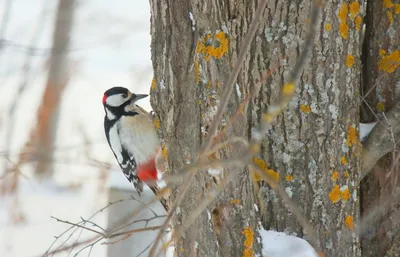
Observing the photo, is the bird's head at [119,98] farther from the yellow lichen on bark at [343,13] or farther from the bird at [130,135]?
the yellow lichen on bark at [343,13]

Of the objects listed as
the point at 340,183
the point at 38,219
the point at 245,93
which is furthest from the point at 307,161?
the point at 38,219

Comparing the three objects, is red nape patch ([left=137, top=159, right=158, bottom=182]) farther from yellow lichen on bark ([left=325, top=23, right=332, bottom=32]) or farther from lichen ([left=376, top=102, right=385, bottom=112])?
yellow lichen on bark ([left=325, top=23, right=332, bottom=32])

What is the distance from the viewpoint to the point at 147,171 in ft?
11.0

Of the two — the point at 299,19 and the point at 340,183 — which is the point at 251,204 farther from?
the point at 299,19

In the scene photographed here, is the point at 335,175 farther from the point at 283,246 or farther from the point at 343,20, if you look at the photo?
the point at 343,20

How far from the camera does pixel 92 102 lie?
6.47 m

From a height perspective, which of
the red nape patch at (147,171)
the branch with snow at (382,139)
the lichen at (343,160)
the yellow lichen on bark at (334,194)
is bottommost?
the yellow lichen on bark at (334,194)

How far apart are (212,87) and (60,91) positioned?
479cm

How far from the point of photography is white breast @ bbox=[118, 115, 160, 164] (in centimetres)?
311

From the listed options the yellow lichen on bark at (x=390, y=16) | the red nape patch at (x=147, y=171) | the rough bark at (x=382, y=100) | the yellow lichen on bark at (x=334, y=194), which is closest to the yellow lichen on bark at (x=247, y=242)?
the yellow lichen on bark at (x=334, y=194)

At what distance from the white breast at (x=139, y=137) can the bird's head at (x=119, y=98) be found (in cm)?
8

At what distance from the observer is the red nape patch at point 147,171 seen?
10.9 feet

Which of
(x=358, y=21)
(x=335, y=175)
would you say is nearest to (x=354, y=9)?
(x=358, y=21)

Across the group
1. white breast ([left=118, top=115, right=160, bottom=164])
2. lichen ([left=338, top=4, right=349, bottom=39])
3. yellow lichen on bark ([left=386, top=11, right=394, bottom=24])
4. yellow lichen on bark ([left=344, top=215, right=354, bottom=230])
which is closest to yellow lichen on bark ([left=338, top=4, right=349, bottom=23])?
lichen ([left=338, top=4, right=349, bottom=39])
